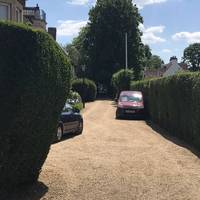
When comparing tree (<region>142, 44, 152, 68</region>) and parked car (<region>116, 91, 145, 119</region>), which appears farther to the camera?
tree (<region>142, 44, 152, 68</region>)

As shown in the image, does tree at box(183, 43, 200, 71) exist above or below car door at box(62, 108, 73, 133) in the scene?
above

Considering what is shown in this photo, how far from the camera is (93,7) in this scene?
243ft

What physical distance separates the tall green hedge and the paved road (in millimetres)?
830

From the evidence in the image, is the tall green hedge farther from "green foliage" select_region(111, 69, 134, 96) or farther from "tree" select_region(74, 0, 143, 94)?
"tree" select_region(74, 0, 143, 94)

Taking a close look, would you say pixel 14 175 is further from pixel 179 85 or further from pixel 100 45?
pixel 100 45

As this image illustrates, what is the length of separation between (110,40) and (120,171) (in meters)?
60.5

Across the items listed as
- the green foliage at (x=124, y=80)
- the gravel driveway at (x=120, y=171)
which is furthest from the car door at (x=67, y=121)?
the green foliage at (x=124, y=80)

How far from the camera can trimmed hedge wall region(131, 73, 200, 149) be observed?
15370mm

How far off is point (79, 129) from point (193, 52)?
9415 centimetres

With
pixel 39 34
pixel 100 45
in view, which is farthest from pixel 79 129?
pixel 100 45

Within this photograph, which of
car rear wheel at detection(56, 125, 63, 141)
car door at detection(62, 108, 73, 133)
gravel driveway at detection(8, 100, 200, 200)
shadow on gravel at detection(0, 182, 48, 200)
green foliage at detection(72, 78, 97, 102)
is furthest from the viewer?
green foliage at detection(72, 78, 97, 102)

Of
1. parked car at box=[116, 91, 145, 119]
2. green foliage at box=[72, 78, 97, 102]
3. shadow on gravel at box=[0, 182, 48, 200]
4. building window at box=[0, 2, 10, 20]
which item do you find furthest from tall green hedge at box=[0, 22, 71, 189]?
green foliage at box=[72, 78, 97, 102]

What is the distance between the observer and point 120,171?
36.0ft

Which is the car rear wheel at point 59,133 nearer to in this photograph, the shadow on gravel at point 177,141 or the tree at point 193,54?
the shadow on gravel at point 177,141
